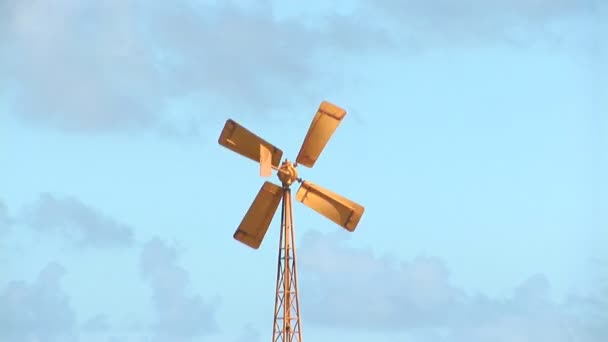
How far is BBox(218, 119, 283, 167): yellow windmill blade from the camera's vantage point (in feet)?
482

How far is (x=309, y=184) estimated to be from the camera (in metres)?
148

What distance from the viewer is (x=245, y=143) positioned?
147375 mm

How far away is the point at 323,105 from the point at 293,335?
32.9ft

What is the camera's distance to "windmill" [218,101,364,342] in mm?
147125

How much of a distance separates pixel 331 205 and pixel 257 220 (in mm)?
3292

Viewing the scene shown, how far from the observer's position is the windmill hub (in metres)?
147

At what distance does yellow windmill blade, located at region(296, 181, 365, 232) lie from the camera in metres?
148

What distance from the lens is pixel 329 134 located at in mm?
147375

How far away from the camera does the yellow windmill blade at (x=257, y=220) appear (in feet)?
486

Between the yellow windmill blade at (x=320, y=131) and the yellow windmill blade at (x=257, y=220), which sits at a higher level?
the yellow windmill blade at (x=320, y=131)

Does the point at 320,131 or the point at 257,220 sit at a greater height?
the point at 320,131

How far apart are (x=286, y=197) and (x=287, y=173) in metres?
1.28

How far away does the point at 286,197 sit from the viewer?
148 m

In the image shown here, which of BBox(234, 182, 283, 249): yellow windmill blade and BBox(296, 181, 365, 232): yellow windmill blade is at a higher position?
BBox(296, 181, 365, 232): yellow windmill blade
